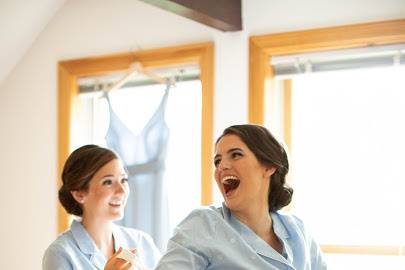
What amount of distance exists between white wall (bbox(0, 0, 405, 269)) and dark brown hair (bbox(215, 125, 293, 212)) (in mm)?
939

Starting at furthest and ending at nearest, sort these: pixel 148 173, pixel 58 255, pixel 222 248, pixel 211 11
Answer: pixel 148 173 < pixel 211 11 < pixel 58 255 < pixel 222 248

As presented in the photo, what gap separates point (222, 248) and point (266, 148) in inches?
14.6

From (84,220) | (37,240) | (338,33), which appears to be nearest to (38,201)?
(37,240)

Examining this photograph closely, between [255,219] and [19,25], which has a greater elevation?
[19,25]

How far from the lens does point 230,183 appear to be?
2.06 m

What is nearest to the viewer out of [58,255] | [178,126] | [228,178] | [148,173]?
[228,178]

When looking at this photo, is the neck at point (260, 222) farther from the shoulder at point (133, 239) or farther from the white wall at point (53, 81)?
the white wall at point (53, 81)

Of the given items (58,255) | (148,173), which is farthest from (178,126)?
(58,255)

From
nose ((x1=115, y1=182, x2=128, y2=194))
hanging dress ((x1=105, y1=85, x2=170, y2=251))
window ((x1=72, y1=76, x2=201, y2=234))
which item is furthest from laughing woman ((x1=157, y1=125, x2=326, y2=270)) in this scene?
window ((x1=72, y1=76, x2=201, y2=234))

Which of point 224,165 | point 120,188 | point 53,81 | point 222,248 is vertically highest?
point 53,81

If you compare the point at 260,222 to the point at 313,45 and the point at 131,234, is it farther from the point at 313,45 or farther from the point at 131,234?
the point at 313,45

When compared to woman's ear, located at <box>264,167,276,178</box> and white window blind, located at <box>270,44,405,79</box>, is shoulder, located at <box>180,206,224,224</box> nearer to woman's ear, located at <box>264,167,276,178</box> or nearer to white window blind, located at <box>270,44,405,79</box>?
woman's ear, located at <box>264,167,276,178</box>

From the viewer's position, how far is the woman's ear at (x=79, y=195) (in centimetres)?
261

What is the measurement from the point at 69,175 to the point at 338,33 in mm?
1286
